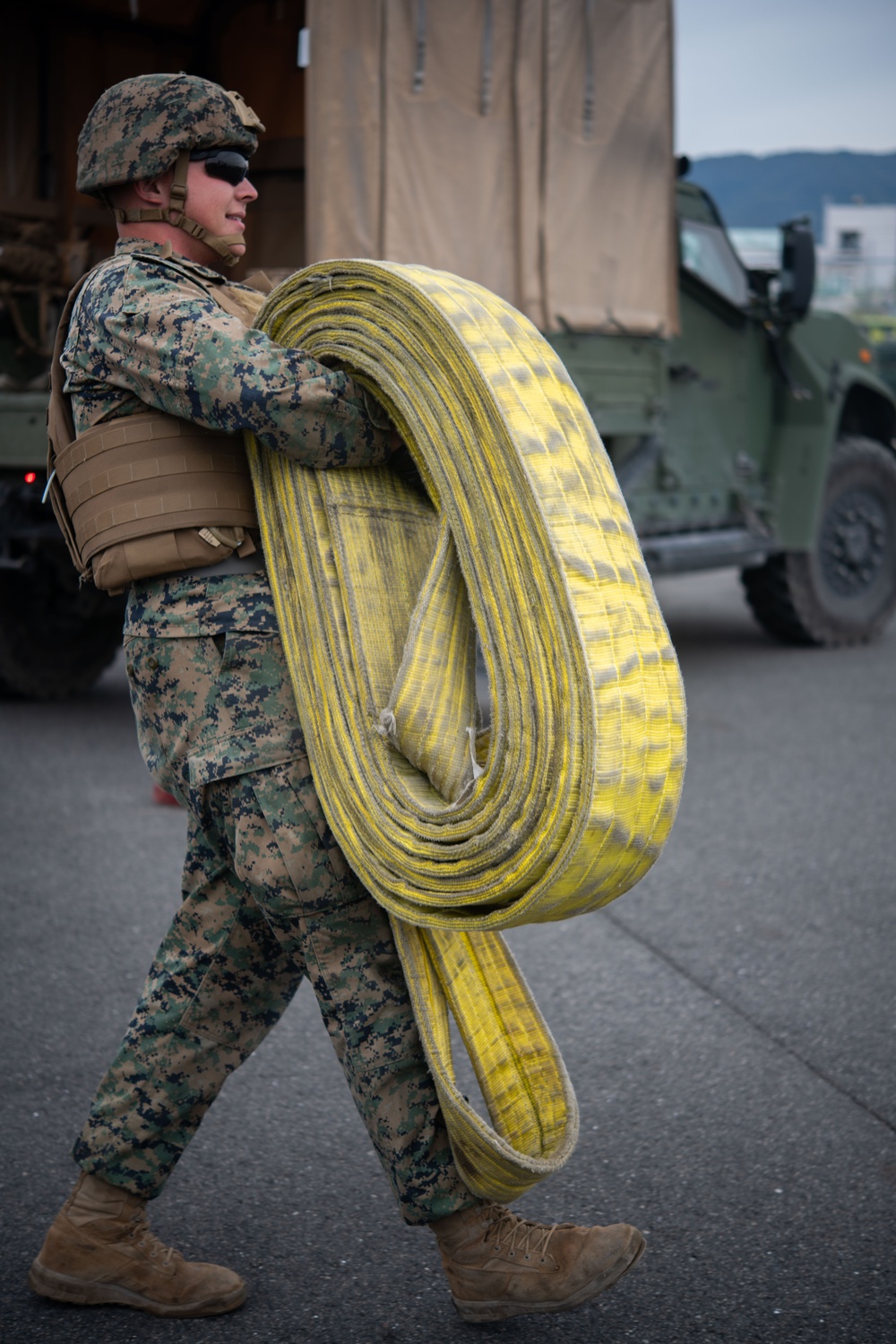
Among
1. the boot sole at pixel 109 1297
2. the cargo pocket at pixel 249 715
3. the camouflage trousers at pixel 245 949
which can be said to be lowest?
the boot sole at pixel 109 1297

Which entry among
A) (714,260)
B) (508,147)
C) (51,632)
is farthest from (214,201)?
(714,260)

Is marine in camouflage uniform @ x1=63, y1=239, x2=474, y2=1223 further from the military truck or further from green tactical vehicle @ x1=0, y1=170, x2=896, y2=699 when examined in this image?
green tactical vehicle @ x1=0, y1=170, x2=896, y2=699

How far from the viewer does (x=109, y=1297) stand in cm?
230

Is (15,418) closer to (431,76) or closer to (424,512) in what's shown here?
(431,76)

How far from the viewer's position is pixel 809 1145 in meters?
2.79

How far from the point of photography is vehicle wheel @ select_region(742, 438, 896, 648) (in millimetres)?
8305

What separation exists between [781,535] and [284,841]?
20.5ft

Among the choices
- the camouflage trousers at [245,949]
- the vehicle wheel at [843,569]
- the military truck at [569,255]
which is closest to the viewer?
the camouflage trousers at [245,949]

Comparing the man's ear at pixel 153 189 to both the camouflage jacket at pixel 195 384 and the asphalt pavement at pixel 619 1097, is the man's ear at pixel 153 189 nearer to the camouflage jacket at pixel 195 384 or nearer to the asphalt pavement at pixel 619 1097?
the camouflage jacket at pixel 195 384

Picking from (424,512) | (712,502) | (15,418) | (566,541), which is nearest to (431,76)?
(15,418)

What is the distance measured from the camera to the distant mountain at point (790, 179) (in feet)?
454

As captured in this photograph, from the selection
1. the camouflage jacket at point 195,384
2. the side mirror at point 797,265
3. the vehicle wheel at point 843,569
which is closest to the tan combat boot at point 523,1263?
the camouflage jacket at point 195,384

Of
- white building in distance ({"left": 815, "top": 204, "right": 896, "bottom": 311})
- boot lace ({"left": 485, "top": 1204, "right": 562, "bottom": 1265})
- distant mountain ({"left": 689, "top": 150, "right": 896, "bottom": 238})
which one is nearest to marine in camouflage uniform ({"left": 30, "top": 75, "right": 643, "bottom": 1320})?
boot lace ({"left": 485, "top": 1204, "right": 562, "bottom": 1265})

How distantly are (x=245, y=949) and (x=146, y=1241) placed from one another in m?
0.52
